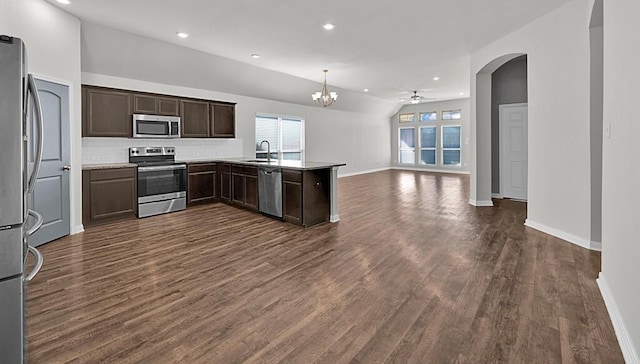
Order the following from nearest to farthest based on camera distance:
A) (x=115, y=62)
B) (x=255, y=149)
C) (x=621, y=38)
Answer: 1. (x=621, y=38)
2. (x=115, y=62)
3. (x=255, y=149)

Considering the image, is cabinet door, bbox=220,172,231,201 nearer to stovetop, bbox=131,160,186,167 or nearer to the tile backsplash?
the tile backsplash

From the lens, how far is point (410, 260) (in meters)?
3.39

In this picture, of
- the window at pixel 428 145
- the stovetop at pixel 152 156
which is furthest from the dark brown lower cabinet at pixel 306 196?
the window at pixel 428 145

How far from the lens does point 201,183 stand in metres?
6.46

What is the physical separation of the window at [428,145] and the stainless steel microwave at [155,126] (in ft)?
32.7

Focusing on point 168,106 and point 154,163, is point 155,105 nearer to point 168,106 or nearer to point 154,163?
point 168,106

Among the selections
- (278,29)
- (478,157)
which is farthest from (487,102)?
(278,29)

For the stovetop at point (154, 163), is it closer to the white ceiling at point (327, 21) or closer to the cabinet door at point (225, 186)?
the cabinet door at point (225, 186)

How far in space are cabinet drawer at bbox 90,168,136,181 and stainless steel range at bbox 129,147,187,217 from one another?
0.50ft

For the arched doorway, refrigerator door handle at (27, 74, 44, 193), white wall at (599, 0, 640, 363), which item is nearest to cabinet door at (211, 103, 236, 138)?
the arched doorway

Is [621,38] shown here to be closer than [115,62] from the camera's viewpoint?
Yes

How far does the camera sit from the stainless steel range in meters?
5.51

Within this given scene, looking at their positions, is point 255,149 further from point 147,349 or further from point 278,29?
point 147,349

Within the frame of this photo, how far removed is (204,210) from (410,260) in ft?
13.4
